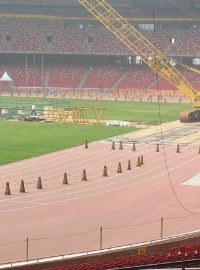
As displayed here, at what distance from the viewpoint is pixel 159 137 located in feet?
158

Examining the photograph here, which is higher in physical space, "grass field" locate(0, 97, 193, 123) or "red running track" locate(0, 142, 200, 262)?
"grass field" locate(0, 97, 193, 123)

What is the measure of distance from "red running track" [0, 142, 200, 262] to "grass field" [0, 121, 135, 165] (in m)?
2.09

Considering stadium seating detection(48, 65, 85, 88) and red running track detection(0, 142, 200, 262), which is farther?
stadium seating detection(48, 65, 85, 88)

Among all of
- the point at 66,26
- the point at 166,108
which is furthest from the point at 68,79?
the point at 166,108

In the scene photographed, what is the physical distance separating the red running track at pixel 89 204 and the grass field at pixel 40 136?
2090 mm

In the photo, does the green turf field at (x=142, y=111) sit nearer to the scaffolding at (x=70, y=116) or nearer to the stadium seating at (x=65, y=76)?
the scaffolding at (x=70, y=116)

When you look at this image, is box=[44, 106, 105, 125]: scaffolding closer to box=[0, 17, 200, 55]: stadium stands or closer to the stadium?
the stadium

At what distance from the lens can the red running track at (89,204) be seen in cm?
2001

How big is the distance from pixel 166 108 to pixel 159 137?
28892mm

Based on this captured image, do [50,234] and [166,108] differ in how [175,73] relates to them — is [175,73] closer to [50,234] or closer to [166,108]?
[166,108]

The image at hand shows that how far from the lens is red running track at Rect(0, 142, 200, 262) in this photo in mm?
20009

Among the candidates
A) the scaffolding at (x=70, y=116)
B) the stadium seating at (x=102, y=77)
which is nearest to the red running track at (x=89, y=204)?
the scaffolding at (x=70, y=116)

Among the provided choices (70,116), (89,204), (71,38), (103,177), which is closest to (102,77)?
(71,38)

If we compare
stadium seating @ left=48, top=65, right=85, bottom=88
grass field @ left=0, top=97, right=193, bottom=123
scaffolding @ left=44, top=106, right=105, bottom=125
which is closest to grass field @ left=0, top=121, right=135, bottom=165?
scaffolding @ left=44, top=106, right=105, bottom=125
